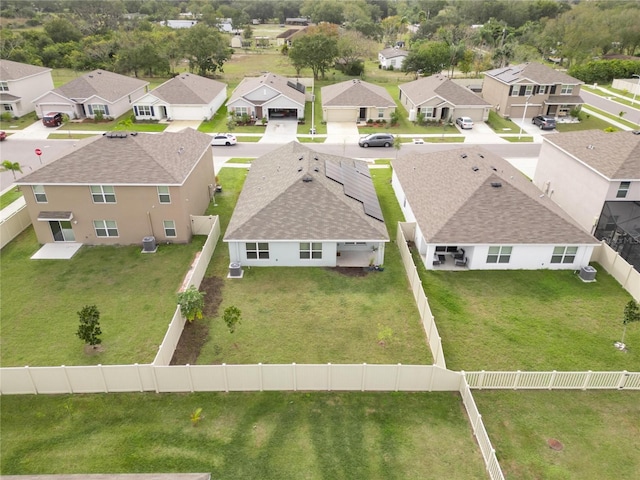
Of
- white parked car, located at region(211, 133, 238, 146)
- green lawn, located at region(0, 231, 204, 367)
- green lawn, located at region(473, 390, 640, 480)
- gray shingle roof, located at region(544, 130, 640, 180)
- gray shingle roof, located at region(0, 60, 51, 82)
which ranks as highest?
gray shingle roof, located at region(0, 60, 51, 82)

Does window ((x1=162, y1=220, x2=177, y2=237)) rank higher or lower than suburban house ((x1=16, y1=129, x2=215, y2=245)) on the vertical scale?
lower

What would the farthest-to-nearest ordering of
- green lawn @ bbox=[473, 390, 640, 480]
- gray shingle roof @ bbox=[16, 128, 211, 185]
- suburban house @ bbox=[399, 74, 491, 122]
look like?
suburban house @ bbox=[399, 74, 491, 122], gray shingle roof @ bbox=[16, 128, 211, 185], green lawn @ bbox=[473, 390, 640, 480]

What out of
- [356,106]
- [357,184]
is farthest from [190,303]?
[356,106]

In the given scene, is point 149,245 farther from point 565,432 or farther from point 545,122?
point 545,122

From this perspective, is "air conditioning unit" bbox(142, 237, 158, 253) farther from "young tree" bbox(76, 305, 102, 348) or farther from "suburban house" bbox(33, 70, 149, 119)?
"suburban house" bbox(33, 70, 149, 119)

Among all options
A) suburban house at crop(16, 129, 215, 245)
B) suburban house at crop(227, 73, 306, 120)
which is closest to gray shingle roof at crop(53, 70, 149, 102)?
suburban house at crop(227, 73, 306, 120)

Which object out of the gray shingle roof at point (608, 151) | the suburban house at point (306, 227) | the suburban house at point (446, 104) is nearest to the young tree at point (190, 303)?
the suburban house at point (306, 227)

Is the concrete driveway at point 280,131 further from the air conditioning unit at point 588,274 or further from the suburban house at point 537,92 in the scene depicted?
the air conditioning unit at point 588,274

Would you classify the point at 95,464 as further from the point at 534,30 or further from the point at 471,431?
the point at 534,30
